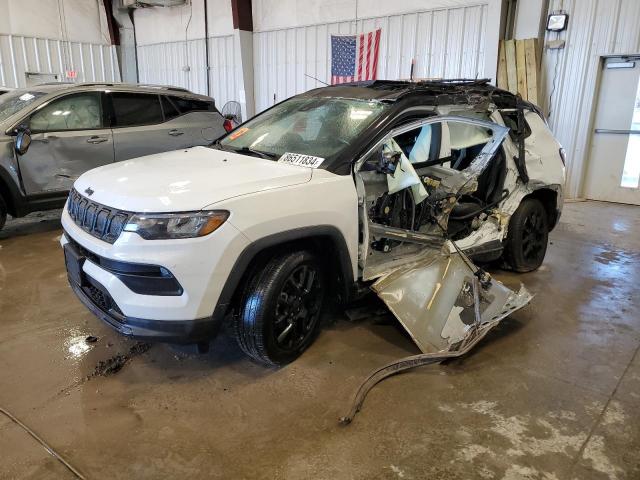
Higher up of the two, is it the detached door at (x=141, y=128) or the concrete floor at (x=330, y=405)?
the detached door at (x=141, y=128)

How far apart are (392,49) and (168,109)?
458cm

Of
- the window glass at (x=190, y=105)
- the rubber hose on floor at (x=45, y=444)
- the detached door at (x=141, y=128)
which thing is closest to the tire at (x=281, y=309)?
the rubber hose on floor at (x=45, y=444)

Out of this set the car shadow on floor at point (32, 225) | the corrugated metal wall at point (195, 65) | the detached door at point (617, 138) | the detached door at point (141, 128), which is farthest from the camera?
the corrugated metal wall at point (195, 65)

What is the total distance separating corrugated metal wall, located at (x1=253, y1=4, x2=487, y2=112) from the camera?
811 cm

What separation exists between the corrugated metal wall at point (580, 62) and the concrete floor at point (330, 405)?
4881mm

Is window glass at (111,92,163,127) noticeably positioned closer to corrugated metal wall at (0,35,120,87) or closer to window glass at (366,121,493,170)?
window glass at (366,121,493,170)

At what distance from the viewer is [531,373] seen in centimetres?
293

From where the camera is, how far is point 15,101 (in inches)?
218

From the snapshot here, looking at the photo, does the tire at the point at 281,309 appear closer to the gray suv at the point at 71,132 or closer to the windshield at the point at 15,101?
the gray suv at the point at 71,132

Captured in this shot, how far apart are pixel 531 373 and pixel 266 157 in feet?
6.94

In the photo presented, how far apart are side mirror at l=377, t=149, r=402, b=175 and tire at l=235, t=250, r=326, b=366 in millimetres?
750

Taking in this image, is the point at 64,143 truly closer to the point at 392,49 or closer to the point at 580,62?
the point at 392,49

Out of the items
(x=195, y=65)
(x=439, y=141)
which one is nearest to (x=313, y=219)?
(x=439, y=141)

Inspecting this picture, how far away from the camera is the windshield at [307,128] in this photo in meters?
3.14
